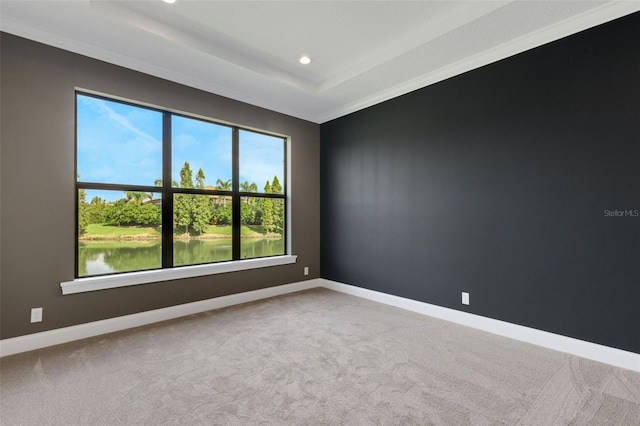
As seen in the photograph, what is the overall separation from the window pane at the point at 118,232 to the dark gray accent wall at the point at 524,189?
9.24ft

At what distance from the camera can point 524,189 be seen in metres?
2.80

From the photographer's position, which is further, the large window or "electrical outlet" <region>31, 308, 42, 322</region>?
the large window

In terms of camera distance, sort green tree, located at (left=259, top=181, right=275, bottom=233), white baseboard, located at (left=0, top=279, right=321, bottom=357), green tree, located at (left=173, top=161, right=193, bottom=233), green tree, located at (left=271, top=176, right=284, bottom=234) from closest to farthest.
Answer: white baseboard, located at (left=0, top=279, right=321, bottom=357)
green tree, located at (left=173, top=161, right=193, bottom=233)
green tree, located at (left=259, top=181, right=275, bottom=233)
green tree, located at (left=271, top=176, right=284, bottom=234)

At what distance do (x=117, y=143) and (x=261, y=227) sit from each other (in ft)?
6.76

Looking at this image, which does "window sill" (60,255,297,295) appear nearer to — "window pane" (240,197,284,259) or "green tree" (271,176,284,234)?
"window pane" (240,197,284,259)

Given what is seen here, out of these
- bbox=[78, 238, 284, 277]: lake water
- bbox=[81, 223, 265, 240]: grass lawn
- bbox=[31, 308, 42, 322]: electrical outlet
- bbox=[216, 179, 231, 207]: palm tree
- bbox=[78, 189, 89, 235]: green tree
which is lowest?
bbox=[31, 308, 42, 322]: electrical outlet

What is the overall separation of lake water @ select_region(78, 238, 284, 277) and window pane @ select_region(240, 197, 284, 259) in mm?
22

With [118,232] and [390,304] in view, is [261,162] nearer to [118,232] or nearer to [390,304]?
[118,232]

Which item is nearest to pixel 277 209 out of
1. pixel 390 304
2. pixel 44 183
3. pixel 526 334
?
pixel 390 304

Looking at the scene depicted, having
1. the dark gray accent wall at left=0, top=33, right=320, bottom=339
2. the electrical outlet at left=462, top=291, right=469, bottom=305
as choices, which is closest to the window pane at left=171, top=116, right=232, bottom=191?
the dark gray accent wall at left=0, top=33, right=320, bottom=339

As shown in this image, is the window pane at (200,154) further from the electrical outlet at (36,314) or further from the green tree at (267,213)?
the electrical outlet at (36,314)

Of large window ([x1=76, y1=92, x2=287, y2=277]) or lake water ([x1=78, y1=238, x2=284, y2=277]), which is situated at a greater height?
large window ([x1=76, y1=92, x2=287, y2=277])

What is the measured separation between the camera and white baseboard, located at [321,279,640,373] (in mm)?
2291

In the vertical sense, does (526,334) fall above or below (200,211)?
below
